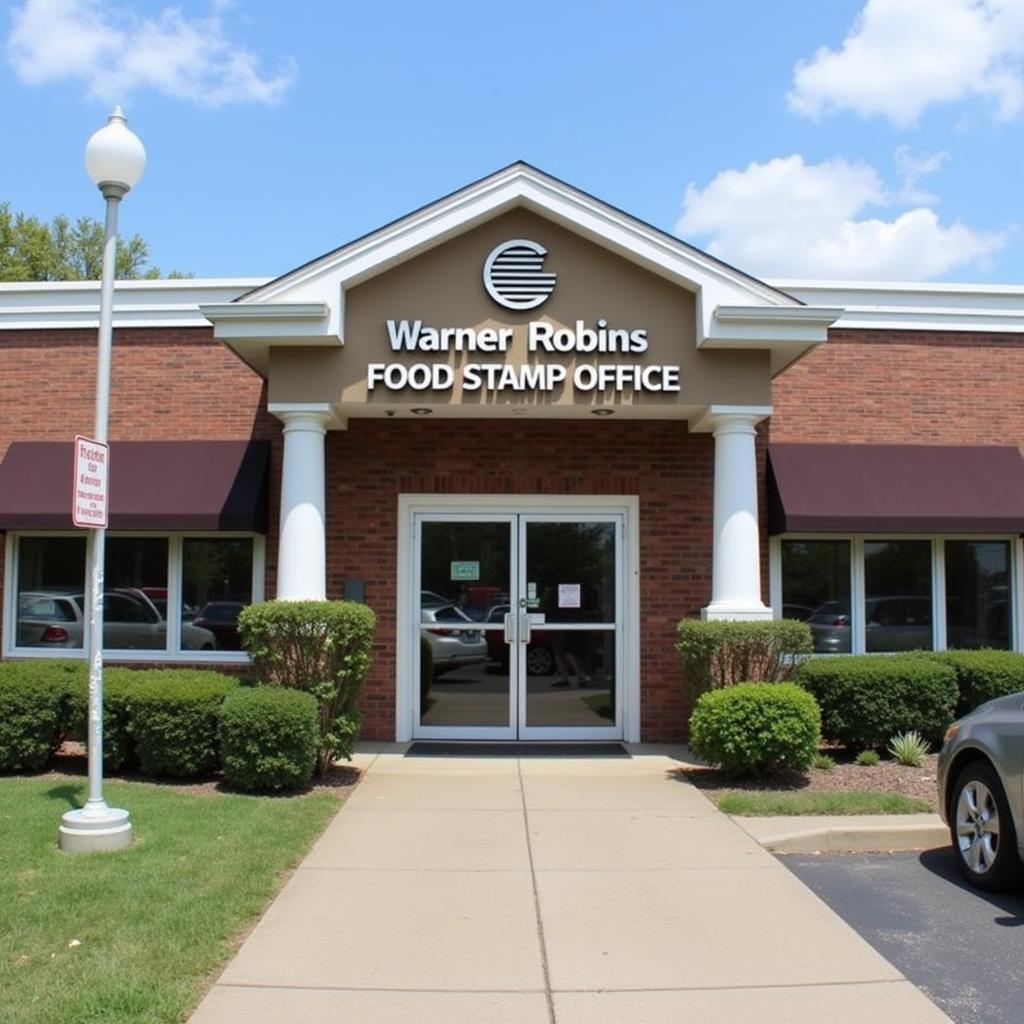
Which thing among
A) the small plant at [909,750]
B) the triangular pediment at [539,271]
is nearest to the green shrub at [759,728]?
the small plant at [909,750]

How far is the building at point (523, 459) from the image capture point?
997 centimetres

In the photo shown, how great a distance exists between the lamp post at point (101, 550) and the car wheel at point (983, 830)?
5156 millimetres

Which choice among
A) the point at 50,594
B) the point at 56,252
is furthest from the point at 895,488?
the point at 56,252

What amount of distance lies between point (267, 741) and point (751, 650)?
14.1ft

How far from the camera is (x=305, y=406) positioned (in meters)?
9.91

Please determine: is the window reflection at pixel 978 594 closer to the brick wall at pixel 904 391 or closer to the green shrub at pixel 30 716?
the brick wall at pixel 904 391

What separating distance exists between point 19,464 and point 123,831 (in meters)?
6.38

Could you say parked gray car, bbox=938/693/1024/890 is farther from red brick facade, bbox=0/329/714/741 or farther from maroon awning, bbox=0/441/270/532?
maroon awning, bbox=0/441/270/532

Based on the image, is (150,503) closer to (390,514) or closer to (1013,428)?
(390,514)

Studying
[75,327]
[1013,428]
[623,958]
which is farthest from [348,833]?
[1013,428]

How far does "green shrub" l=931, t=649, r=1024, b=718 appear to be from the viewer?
10336mm

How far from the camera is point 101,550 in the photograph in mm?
7102

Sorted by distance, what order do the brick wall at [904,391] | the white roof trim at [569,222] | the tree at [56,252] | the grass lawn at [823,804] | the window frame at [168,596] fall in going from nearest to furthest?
the grass lawn at [823,804] < the white roof trim at [569,222] < the window frame at [168,596] < the brick wall at [904,391] < the tree at [56,252]

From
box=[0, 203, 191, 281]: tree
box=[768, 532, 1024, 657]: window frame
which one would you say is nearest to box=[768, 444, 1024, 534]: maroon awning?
box=[768, 532, 1024, 657]: window frame
